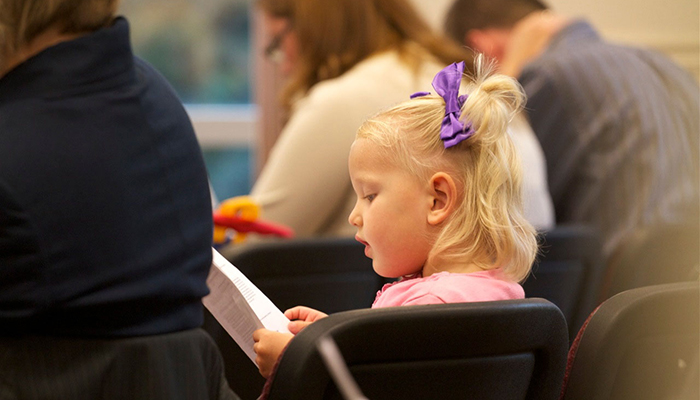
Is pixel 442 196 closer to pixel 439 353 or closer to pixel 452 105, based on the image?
pixel 452 105

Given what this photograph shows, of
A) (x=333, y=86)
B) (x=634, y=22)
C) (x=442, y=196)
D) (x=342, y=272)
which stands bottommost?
(x=634, y=22)

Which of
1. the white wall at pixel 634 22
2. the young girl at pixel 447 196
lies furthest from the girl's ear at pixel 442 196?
the white wall at pixel 634 22

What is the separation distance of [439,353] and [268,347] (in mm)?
186

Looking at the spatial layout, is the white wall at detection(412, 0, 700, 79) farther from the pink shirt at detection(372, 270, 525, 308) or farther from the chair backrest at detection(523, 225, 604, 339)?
the pink shirt at detection(372, 270, 525, 308)

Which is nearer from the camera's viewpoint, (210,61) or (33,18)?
(33,18)

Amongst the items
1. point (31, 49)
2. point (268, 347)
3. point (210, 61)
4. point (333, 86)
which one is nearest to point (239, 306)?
point (268, 347)

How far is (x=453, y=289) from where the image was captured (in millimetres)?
911

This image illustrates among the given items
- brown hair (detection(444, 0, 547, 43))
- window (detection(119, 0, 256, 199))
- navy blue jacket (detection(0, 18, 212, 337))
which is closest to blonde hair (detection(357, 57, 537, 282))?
navy blue jacket (detection(0, 18, 212, 337))

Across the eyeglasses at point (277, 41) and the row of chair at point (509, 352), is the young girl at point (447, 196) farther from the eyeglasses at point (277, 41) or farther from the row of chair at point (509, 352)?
the eyeglasses at point (277, 41)

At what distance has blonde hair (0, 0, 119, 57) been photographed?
966 mm

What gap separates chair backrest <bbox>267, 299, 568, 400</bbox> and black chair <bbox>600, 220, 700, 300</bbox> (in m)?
0.88

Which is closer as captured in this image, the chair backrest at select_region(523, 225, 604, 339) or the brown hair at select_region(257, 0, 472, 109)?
the chair backrest at select_region(523, 225, 604, 339)

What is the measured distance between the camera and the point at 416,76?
198cm

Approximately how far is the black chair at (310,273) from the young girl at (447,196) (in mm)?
466
